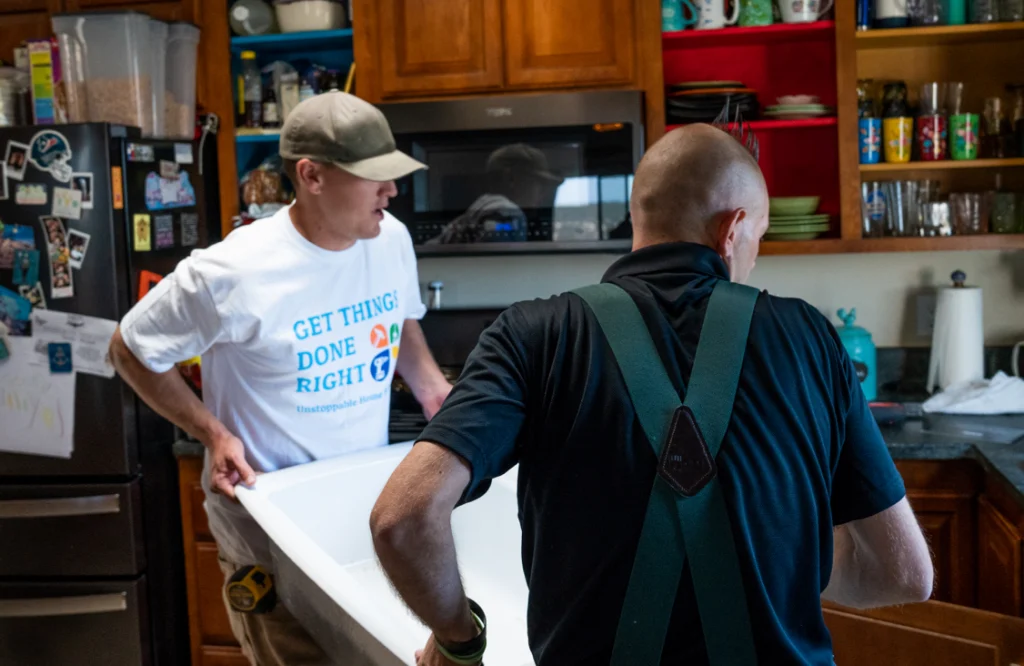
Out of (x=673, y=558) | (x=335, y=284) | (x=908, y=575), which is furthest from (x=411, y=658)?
(x=335, y=284)

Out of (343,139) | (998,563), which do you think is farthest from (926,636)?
(343,139)

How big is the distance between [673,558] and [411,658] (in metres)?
0.36

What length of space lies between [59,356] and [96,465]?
1.02ft

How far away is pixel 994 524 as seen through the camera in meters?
2.26

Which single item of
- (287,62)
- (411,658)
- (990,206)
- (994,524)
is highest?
(287,62)

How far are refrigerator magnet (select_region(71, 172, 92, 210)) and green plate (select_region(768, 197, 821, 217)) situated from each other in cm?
180

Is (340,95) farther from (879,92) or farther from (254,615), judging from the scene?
(879,92)

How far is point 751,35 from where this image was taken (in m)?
2.88

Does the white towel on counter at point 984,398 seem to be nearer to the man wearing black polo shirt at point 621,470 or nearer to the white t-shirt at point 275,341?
the white t-shirt at point 275,341

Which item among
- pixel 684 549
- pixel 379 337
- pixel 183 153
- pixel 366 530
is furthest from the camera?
pixel 183 153

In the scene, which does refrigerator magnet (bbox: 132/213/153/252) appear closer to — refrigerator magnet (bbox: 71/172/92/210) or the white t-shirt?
refrigerator magnet (bbox: 71/172/92/210)

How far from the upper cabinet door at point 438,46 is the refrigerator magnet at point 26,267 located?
1.05 metres

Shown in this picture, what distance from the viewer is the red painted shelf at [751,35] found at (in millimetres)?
2770

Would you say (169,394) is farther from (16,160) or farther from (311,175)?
(16,160)
